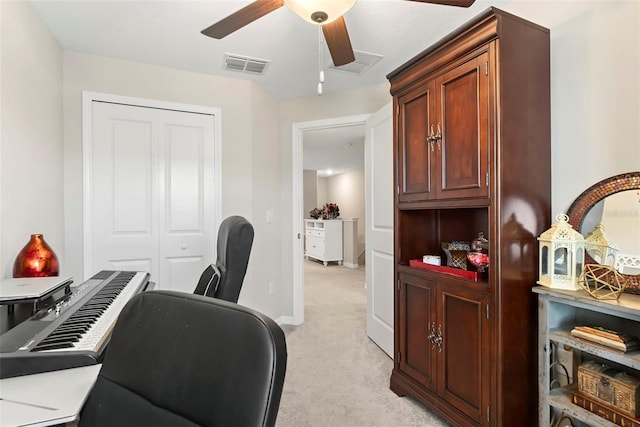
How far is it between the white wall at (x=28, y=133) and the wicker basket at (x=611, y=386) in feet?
8.41

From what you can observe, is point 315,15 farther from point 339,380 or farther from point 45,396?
point 339,380

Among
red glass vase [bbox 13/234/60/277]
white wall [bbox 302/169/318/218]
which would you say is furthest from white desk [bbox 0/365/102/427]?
white wall [bbox 302/169/318/218]

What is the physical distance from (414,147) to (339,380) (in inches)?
62.7

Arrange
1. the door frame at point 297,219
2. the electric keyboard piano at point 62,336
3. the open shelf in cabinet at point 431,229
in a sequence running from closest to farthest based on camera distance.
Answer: the electric keyboard piano at point 62,336
the open shelf in cabinet at point 431,229
the door frame at point 297,219

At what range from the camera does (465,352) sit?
1.65 metres

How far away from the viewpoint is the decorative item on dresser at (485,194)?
1466 millimetres

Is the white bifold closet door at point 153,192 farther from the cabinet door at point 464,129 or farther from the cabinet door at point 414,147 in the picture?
the cabinet door at point 464,129

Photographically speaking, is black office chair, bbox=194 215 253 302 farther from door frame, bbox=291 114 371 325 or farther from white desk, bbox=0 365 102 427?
door frame, bbox=291 114 371 325

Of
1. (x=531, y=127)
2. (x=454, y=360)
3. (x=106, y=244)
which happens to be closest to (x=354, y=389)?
(x=454, y=360)

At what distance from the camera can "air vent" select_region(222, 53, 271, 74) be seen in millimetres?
2611

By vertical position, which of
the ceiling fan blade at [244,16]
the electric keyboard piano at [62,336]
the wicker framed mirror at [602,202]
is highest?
the ceiling fan blade at [244,16]

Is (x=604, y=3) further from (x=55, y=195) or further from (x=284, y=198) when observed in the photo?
(x=55, y=195)

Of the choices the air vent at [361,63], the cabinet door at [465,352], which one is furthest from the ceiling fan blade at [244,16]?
the cabinet door at [465,352]

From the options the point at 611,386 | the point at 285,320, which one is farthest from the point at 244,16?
the point at 285,320
